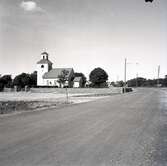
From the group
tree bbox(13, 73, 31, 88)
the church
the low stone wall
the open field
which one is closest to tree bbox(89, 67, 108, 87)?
Answer: the church

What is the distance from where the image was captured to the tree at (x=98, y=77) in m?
106

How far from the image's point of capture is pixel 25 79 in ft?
332

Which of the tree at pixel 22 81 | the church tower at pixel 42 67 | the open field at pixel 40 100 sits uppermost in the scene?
the church tower at pixel 42 67

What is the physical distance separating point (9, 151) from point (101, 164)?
246 centimetres

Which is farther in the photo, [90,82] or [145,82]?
[145,82]

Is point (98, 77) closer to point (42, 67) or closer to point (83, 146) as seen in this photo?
point (42, 67)

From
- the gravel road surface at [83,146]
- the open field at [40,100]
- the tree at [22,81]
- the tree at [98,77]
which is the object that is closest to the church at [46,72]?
the tree at [22,81]

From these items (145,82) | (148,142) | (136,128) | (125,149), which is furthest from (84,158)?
(145,82)

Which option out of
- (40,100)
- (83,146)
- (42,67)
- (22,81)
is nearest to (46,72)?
(42,67)

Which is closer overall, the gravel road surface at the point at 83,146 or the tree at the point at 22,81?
the gravel road surface at the point at 83,146

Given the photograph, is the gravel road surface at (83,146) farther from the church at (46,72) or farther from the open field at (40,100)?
the church at (46,72)

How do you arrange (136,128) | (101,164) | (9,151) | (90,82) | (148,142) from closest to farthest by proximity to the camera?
(101,164)
(9,151)
(148,142)
(136,128)
(90,82)

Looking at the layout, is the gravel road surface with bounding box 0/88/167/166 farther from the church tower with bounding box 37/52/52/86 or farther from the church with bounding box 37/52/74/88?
the church tower with bounding box 37/52/52/86

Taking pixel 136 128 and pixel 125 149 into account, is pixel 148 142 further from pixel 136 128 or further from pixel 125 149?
pixel 136 128
